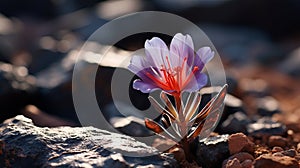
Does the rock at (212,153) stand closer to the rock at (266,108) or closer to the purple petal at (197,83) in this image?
the purple petal at (197,83)

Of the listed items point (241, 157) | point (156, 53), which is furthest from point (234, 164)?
point (156, 53)

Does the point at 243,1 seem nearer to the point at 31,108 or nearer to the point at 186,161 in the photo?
the point at 31,108

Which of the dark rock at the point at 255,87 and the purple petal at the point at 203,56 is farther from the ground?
the dark rock at the point at 255,87

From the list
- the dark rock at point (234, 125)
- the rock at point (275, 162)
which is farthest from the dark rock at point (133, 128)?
the rock at point (275, 162)

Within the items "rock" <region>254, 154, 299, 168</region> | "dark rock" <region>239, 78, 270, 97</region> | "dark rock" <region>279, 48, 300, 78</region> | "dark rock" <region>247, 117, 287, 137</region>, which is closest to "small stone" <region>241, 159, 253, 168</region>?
"rock" <region>254, 154, 299, 168</region>

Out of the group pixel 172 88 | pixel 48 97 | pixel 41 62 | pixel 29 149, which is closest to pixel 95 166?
pixel 29 149

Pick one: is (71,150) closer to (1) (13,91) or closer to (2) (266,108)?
(1) (13,91)

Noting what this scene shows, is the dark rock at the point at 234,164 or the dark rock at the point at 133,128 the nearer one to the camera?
the dark rock at the point at 234,164
